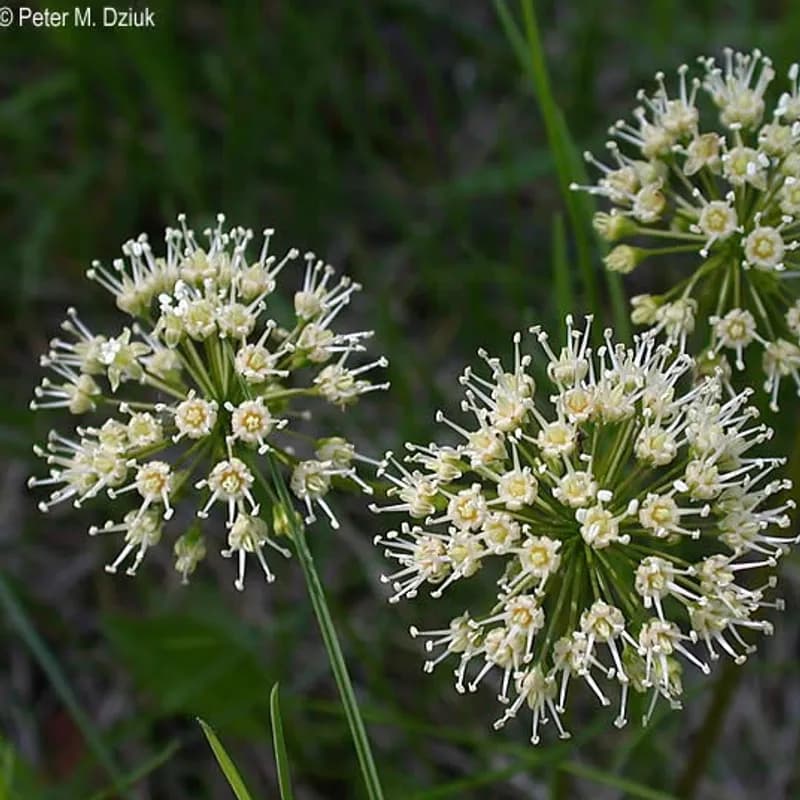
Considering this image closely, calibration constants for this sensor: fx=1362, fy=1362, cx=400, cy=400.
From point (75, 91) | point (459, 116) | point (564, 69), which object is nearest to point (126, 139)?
point (75, 91)

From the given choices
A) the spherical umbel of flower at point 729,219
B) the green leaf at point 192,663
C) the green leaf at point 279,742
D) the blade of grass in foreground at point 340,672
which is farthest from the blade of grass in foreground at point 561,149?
the green leaf at point 192,663

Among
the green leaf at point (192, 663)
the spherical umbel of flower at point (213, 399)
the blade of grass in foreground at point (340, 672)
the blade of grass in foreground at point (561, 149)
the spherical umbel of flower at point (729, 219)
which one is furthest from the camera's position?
the green leaf at point (192, 663)

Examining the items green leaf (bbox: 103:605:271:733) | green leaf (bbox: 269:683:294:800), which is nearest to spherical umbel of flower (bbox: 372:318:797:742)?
green leaf (bbox: 269:683:294:800)

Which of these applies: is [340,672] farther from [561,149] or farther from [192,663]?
[192,663]

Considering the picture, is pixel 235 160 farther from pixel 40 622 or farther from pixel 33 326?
pixel 40 622

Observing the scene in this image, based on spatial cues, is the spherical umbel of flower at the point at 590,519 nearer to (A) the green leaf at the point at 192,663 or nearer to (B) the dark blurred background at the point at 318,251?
(B) the dark blurred background at the point at 318,251

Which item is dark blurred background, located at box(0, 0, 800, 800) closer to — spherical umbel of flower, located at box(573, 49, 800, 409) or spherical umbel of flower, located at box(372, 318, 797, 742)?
spherical umbel of flower, located at box(573, 49, 800, 409)

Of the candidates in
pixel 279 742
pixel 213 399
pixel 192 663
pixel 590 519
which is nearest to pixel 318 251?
pixel 192 663

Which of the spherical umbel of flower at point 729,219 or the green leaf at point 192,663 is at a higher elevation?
the spherical umbel of flower at point 729,219

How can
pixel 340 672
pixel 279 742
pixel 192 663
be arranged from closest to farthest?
pixel 279 742 → pixel 340 672 → pixel 192 663
